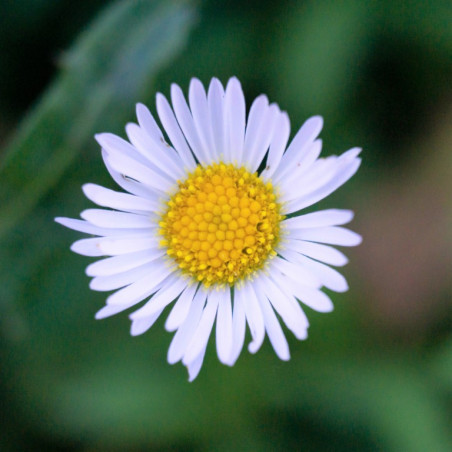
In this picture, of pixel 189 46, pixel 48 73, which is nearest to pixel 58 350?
pixel 48 73

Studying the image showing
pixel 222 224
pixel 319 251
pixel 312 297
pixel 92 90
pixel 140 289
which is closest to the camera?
pixel 312 297

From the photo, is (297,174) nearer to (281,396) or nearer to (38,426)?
(281,396)

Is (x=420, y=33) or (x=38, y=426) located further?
(x=38, y=426)

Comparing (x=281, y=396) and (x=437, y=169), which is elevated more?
(x=437, y=169)

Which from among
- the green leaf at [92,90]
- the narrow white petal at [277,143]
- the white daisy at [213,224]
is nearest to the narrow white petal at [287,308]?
the white daisy at [213,224]

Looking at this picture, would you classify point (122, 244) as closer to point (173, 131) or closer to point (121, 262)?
point (121, 262)

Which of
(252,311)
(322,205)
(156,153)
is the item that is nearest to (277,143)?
(156,153)

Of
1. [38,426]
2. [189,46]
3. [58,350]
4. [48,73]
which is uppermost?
[189,46]
